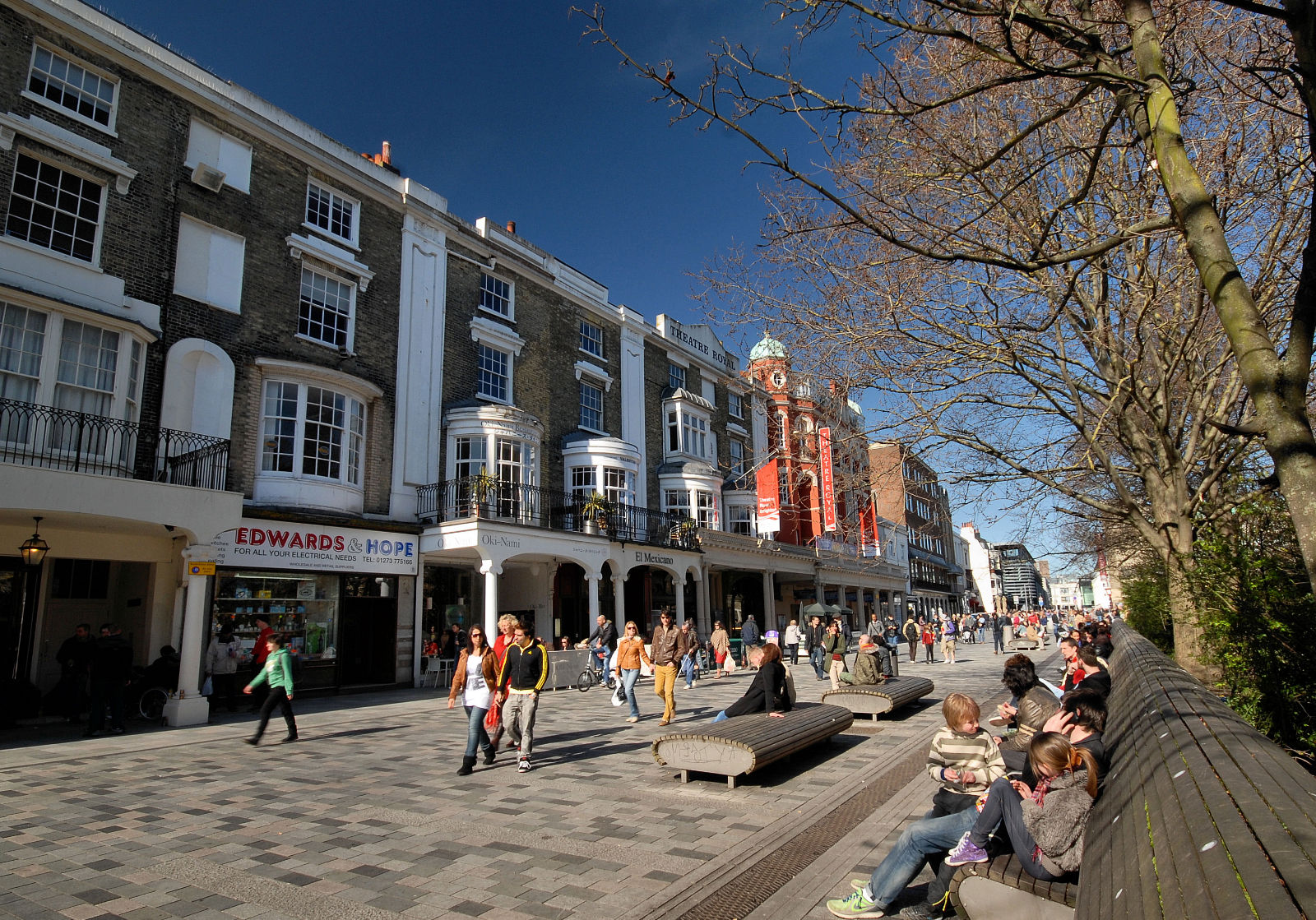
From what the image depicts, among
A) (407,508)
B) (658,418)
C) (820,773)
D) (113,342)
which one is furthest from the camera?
(658,418)

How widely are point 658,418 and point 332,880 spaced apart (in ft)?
82.2

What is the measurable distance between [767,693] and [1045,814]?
18.0 ft

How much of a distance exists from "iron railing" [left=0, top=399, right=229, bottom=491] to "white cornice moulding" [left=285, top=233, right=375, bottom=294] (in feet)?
16.9

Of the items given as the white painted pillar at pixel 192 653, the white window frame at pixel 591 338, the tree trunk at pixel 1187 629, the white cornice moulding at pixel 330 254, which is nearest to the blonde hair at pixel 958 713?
the tree trunk at pixel 1187 629

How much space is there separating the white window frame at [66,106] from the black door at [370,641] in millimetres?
10904

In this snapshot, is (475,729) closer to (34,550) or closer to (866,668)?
(866,668)

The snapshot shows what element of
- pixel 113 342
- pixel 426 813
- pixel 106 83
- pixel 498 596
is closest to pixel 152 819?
pixel 426 813

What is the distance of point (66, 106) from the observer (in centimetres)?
1434

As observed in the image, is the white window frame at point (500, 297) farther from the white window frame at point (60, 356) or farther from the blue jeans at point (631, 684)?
the blue jeans at point (631, 684)

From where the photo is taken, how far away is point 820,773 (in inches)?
321

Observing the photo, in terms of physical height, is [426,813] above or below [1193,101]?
below

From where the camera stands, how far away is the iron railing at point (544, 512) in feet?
63.9

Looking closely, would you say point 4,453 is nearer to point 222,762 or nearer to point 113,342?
point 113,342

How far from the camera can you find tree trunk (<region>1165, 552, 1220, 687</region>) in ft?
30.9
